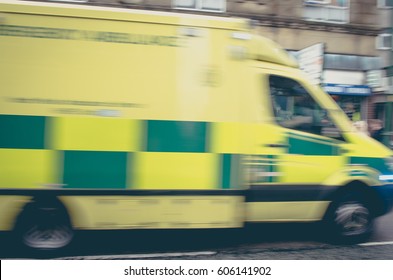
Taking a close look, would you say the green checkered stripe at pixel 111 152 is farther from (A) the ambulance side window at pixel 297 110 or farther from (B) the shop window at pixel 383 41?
(B) the shop window at pixel 383 41

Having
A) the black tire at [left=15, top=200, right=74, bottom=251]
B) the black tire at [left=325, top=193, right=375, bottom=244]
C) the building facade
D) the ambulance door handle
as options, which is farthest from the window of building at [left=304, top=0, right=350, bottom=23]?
the black tire at [left=15, top=200, right=74, bottom=251]

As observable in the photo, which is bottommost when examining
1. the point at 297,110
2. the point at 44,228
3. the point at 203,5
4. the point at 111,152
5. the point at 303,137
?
the point at 44,228

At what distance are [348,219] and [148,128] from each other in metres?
2.77

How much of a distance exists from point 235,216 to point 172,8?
392 inches

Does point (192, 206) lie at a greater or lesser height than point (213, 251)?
greater

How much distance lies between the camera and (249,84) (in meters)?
4.77

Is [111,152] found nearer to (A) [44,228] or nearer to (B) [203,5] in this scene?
(A) [44,228]

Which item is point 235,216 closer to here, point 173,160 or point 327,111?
point 173,160

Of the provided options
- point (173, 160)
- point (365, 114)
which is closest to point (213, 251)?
point (173, 160)

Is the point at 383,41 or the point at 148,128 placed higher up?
the point at 383,41

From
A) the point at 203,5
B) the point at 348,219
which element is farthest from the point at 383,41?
the point at 348,219

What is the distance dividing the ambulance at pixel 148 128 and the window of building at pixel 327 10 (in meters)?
10.3

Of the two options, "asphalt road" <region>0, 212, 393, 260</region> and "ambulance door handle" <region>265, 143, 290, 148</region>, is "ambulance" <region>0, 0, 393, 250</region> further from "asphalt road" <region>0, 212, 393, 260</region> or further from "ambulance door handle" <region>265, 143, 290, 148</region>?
"asphalt road" <region>0, 212, 393, 260</region>

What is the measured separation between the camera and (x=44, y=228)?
15.1ft
